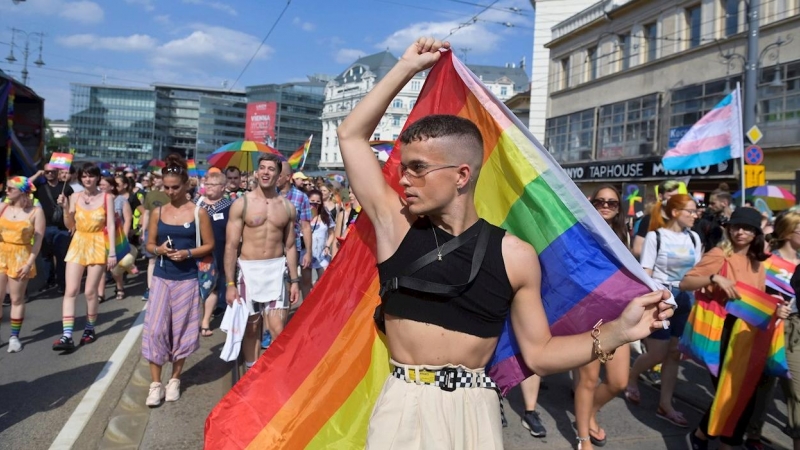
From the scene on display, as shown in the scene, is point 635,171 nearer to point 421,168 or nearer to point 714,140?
point 714,140

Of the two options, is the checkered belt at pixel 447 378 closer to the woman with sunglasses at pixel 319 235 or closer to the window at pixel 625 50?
the woman with sunglasses at pixel 319 235

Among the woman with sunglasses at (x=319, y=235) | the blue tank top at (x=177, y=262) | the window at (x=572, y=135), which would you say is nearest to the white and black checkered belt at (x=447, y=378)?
the blue tank top at (x=177, y=262)

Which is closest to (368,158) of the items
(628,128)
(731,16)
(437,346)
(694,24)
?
(437,346)

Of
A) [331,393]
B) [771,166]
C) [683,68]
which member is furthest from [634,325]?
[683,68]

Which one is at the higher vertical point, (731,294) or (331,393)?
(731,294)

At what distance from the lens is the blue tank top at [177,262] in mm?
5324

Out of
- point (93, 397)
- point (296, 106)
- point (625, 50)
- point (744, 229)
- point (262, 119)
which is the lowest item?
point (93, 397)

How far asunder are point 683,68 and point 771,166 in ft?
21.2

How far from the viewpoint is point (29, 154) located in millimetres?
14430

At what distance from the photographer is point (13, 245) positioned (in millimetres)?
6621

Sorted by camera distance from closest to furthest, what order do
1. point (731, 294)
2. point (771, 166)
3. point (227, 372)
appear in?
point (731, 294) < point (227, 372) < point (771, 166)

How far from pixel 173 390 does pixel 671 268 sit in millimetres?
4470

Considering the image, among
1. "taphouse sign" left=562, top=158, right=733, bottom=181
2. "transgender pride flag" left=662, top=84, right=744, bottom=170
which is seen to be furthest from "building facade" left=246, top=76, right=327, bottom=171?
"transgender pride flag" left=662, top=84, right=744, bottom=170

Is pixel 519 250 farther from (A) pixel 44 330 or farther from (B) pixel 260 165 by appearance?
(A) pixel 44 330
